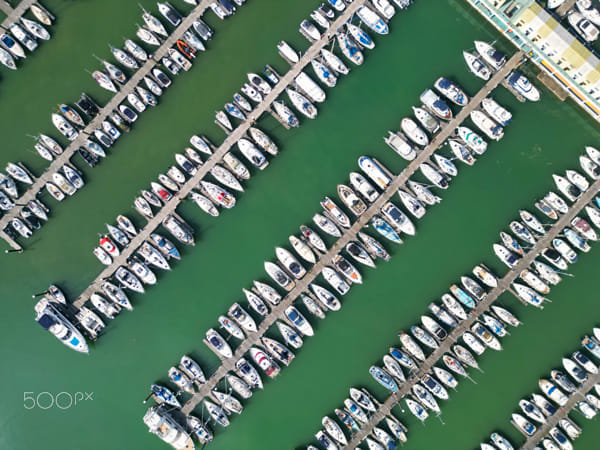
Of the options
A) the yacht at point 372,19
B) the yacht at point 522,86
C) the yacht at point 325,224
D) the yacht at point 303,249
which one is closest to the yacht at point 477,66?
the yacht at point 522,86

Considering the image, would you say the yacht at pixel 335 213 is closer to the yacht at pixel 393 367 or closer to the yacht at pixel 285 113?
the yacht at pixel 285 113

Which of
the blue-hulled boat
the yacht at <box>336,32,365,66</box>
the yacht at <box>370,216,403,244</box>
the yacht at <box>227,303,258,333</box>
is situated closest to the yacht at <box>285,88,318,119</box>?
the yacht at <box>336,32,365,66</box>

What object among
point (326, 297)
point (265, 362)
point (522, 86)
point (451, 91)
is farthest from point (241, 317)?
point (522, 86)

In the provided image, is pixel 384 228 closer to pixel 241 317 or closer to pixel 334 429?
pixel 241 317

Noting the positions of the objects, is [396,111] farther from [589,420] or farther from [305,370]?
[589,420]

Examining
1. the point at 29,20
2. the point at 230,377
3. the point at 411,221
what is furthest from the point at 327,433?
the point at 29,20

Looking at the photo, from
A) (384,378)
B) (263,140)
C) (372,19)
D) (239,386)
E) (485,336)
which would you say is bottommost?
(239,386)
